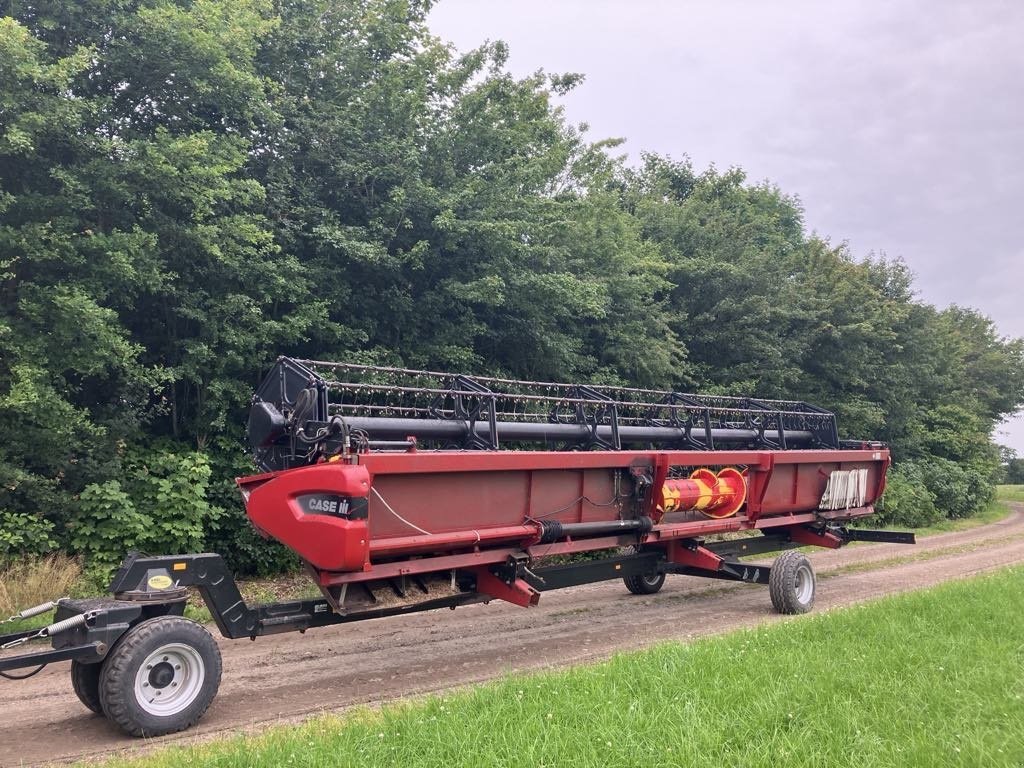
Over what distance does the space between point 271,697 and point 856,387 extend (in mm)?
24533

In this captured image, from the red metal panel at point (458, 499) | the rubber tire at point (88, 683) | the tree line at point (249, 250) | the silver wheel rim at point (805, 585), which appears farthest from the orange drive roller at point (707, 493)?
the tree line at point (249, 250)

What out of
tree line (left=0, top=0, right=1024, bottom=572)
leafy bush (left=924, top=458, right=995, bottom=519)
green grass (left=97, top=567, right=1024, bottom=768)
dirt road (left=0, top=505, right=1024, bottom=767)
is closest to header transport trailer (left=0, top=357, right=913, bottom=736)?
dirt road (left=0, top=505, right=1024, bottom=767)

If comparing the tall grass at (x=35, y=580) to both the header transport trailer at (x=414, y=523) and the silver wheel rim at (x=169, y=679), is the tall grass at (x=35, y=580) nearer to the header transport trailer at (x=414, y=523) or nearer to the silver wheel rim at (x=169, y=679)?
the header transport trailer at (x=414, y=523)

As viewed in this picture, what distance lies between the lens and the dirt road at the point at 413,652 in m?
5.55

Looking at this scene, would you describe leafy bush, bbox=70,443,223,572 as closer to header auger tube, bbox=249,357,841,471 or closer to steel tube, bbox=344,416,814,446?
header auger tube, bbox=249,357,841,471

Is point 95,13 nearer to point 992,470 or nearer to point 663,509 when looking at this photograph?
point 663,509

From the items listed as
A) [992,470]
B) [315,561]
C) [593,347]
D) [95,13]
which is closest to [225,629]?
[315,561]

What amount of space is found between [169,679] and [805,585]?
7.72 meters

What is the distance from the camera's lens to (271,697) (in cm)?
623

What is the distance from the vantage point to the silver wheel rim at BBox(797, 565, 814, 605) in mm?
9758

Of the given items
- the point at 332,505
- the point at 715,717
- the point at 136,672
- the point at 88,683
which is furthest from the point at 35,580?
the point at 715,717

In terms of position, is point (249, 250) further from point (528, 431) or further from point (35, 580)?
point (528, 431)

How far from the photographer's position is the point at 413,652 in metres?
7.82

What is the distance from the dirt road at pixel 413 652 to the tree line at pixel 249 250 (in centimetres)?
368
